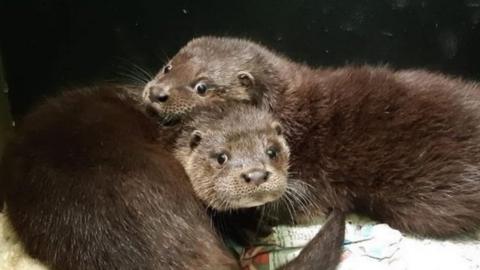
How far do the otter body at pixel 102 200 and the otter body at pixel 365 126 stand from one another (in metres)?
0.22

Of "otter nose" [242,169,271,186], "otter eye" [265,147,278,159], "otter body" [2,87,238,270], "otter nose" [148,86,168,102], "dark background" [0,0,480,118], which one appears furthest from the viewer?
"dark background" [0,0,480,118]

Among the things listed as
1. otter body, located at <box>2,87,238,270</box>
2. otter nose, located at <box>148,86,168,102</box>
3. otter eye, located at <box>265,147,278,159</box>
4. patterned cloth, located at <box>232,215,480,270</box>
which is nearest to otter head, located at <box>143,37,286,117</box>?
otter nose, located at <box>148,86,168,102</box>

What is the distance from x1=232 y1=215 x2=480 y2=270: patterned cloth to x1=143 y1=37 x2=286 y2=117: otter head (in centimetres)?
42

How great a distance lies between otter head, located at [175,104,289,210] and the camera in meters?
1.93

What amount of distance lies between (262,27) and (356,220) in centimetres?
77

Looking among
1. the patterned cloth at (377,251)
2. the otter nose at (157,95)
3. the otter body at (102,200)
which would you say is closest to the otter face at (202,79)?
the otter nose at (157,95)

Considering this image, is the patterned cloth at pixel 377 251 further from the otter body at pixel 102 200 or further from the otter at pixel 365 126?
the otter body at pixel 102 200

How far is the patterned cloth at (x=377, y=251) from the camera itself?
82.3 inches

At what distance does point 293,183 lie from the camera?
2174 mm

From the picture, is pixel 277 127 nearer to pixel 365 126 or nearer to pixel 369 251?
pixel 365 126

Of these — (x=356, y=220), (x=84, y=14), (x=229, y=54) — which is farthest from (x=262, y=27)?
(x=356, y=220)

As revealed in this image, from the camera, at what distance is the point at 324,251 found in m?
1.95

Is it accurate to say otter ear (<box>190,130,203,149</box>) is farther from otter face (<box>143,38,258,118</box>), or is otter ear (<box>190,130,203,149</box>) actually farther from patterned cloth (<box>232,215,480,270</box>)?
patterned cloth (<box>232,215,480,270</box>)

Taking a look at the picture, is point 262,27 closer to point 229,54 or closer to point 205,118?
point 229,54
